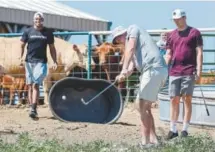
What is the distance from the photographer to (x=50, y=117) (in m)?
12.2

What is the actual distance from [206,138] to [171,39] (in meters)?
1.88

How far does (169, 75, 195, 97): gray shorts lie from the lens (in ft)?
32.8

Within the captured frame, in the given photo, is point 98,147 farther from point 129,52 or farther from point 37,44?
point 37,44

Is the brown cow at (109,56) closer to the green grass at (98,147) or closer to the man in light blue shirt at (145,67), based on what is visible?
the man in light blue shirt at (145,67)

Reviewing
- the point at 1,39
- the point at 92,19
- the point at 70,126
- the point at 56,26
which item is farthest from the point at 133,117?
the point at 92,19

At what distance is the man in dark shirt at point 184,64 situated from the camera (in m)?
9.95

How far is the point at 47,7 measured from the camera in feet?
104

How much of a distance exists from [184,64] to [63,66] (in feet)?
25.6

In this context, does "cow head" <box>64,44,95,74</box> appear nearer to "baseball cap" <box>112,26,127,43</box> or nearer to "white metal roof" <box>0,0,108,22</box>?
"baseball cap" <box>112,26,127,43</box>

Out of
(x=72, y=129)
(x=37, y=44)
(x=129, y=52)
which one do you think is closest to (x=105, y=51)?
(x=37, y=44)

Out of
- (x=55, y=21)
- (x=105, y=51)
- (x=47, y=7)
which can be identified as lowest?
(x=105, y=51)

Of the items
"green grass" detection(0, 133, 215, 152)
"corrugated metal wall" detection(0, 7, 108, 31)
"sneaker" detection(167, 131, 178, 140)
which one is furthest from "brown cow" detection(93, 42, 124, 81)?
"corrugated metal wall" detection(0, 7, 108, 31)

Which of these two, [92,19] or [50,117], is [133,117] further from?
[92,19]

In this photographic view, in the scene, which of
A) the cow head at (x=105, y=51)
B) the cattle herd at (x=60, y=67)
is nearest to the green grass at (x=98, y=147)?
the cattle herd at (x=60, y=67)
